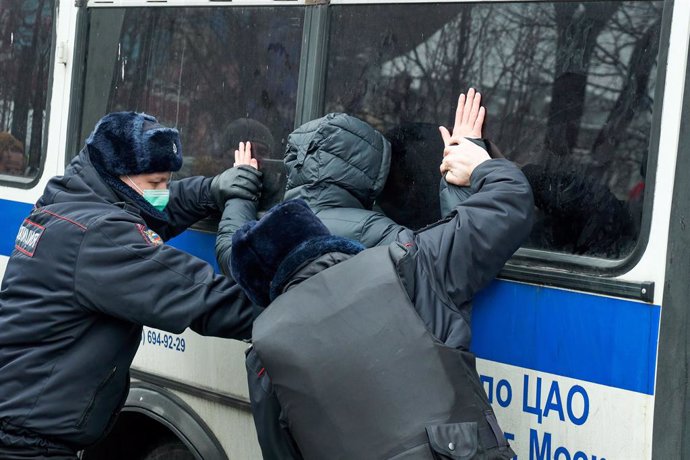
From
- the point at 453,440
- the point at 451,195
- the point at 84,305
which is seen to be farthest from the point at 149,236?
the point at 453,440

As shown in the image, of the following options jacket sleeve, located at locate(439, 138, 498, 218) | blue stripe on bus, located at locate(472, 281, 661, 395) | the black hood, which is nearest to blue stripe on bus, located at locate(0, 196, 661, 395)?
blue stripe on bus, located at locate(472, 281, 661, 395)

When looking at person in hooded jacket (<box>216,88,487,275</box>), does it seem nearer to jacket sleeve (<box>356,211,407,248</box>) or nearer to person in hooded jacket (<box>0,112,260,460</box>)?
jacket sleeve (<box>356,211,407,248</box>)

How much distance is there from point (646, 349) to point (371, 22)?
4.21 ft

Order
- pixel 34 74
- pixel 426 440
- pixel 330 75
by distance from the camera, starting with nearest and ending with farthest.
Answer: pixel 426 440 < pixel 330 75 < pixel 34 74

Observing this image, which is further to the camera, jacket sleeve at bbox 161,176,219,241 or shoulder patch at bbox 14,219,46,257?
jacket sleeve at bbox 161,176,219,241

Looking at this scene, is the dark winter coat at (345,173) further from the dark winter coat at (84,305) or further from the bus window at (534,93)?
the dark winter coat at (84,305)

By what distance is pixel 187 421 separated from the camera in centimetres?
359

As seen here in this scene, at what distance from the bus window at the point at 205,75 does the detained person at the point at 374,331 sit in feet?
2.93

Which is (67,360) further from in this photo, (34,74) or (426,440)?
(34,74)

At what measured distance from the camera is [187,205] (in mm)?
3502

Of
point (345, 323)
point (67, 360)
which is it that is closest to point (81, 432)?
point (67, 360)

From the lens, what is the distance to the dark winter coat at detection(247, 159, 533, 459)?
2463 mm

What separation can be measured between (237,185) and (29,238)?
0.68 meters

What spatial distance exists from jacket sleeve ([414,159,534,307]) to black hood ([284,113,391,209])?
45 centimetres
